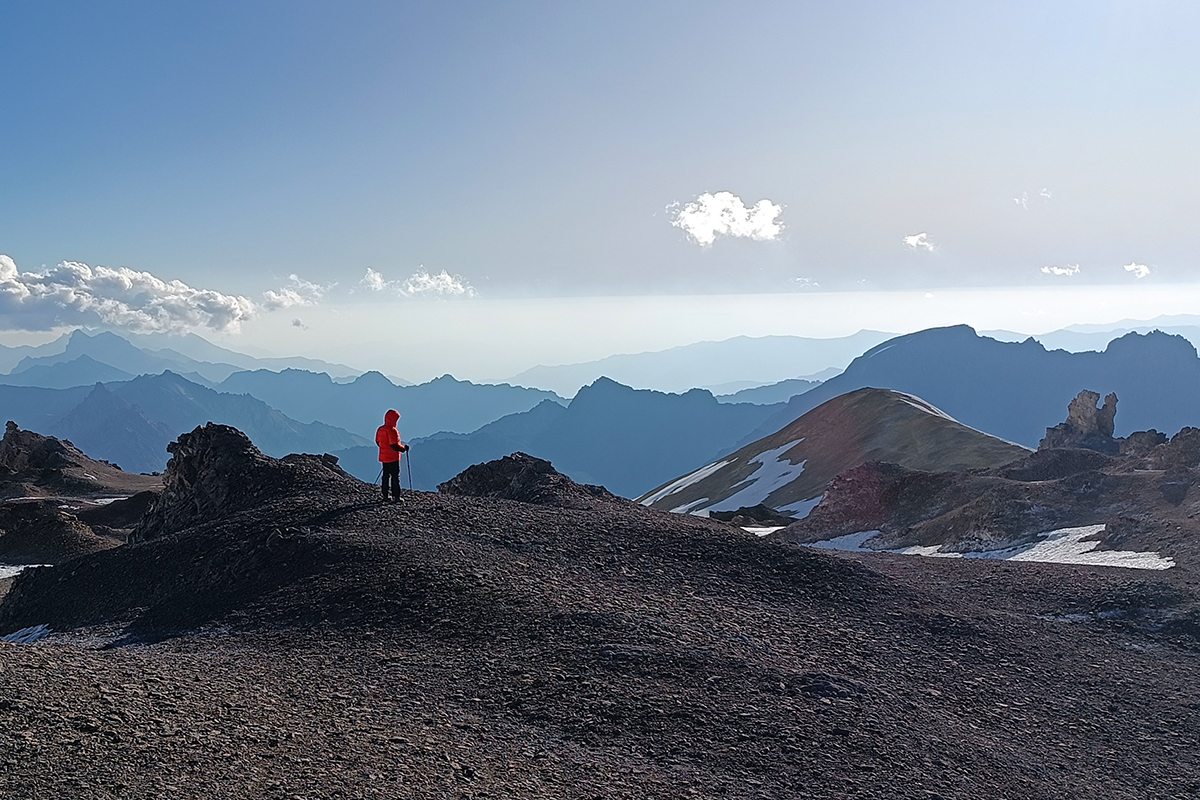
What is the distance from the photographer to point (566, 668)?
12133 millimetres

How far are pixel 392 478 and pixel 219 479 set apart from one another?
8603 millimetres

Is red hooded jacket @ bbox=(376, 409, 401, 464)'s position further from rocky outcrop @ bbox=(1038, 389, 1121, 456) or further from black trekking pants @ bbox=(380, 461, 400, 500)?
rocky outcrop @ bbox=(1038, 389, 1121, 456)

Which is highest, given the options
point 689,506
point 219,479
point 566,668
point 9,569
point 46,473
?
point 219,479

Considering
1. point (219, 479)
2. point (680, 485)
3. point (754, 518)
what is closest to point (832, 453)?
point (680, 485)

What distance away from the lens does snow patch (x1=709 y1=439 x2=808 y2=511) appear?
3216 inches

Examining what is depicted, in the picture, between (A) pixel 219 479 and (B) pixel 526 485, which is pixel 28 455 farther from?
(B) pixel 526 485

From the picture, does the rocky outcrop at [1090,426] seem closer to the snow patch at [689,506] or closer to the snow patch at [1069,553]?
the snow patch at [1069,553]

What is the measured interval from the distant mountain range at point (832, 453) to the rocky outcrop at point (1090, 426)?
4248mm

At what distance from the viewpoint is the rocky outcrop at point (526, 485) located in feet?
85.0

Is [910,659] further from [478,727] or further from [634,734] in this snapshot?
[478,727]

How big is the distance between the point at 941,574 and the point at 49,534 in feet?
147

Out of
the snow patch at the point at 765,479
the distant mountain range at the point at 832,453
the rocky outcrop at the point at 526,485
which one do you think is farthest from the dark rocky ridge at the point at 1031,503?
the snow patch at the point at 765,479

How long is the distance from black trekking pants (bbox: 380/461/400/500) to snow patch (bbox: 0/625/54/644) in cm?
838

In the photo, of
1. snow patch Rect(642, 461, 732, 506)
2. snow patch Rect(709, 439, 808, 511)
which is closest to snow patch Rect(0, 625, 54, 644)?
snow patch Rect(709, 439, 808, 511)
